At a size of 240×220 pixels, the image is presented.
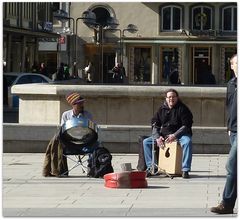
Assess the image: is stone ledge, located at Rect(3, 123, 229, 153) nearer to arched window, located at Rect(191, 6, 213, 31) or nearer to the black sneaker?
the black sneaker

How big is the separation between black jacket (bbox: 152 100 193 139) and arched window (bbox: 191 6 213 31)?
160 feet

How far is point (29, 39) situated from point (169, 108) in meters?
44.0

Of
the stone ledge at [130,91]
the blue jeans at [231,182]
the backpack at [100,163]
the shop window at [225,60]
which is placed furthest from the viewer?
the shop window at [225,60]

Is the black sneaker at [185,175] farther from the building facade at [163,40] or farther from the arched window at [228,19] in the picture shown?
the arched window at [228,19]

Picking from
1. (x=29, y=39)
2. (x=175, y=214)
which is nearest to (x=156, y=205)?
(x=175, y=214)

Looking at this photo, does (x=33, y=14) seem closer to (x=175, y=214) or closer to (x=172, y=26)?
(x=172, y=26)

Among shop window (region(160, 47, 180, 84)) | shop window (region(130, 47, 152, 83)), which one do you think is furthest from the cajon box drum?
shop window (region(160, 47, 180, 84))

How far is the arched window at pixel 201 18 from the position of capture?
6238cm

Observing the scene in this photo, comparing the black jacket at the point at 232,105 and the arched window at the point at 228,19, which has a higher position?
the arched window at the point at 228,19

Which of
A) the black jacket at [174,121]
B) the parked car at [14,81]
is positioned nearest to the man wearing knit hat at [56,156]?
the black jacket at [174,121]

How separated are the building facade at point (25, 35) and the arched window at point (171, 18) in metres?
7.58

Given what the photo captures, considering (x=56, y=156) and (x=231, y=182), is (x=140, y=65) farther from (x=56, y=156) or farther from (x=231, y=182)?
(x=231, y=182)

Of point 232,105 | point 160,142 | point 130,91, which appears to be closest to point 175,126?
point 160,142

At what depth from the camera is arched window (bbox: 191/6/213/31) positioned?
6238cm
